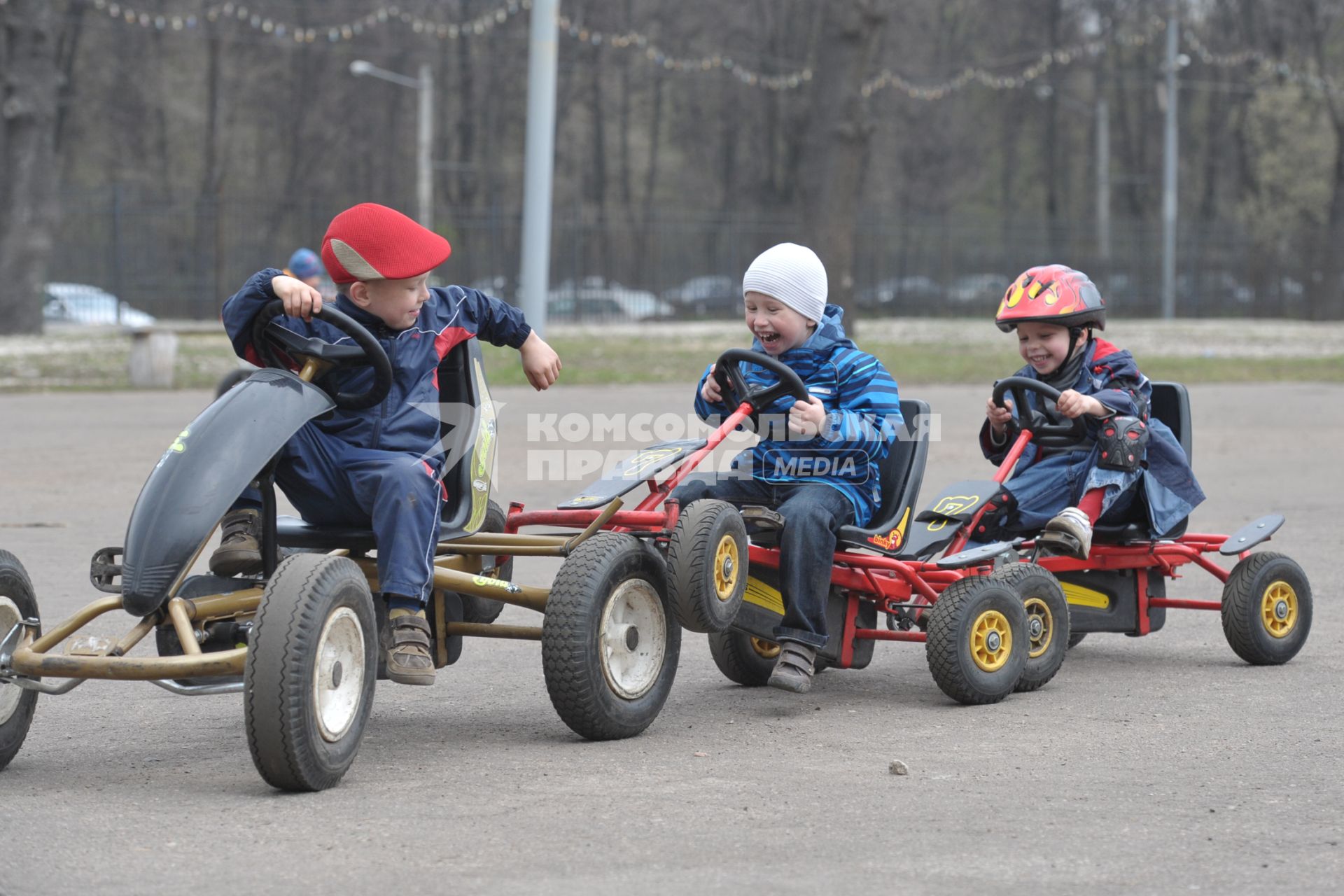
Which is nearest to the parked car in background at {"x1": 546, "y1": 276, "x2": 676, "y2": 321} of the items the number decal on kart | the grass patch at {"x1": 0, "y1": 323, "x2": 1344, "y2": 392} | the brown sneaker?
the grass patch at {"x1": 0, "y1": 323, "x2": 1344, "y2": 392}

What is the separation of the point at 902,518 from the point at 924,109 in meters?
49.7

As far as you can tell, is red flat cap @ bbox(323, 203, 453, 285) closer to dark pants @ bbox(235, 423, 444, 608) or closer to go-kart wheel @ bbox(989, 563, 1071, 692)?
dark pants @ bbox(235, 423, 444, 608)

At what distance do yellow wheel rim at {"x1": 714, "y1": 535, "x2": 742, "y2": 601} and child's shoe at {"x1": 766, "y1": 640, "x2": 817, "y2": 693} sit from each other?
424mm

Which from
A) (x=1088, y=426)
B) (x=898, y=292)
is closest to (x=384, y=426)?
(x=1088, y=426)

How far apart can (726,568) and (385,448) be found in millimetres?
1025

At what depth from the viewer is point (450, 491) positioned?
16.3 ft

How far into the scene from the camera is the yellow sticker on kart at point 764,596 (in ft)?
17.0

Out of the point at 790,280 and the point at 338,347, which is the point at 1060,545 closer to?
the point at 790,280

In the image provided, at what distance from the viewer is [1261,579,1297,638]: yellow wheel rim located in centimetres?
599

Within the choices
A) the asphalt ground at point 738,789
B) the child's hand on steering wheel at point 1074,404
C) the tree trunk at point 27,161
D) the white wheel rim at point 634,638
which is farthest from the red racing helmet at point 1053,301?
the tree trunk at point 27,161

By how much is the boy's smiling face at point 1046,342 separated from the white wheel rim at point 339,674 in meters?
2.87

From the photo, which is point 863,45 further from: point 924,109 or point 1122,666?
point 924,109

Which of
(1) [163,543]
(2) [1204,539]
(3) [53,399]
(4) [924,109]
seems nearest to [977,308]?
(4) [924,109]

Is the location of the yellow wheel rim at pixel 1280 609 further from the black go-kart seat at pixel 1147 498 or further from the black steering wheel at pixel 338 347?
the black steering wheel at pixel 338 347
